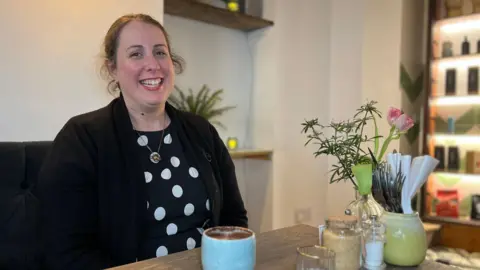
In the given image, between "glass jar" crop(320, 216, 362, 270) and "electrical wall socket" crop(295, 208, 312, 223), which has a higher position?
"glass jar" crop(320, 216, 362, 270)

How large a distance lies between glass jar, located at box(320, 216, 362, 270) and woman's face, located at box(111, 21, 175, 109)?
73 cm

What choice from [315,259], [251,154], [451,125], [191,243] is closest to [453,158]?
[451,125]

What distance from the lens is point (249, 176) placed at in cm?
301

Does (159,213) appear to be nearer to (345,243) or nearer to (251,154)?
(345,243)

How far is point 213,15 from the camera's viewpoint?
2592 millimetres

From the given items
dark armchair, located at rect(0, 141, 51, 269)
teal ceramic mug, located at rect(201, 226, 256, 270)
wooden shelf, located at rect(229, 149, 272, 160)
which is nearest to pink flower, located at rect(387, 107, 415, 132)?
teal ceramic mug, located at rect(201, 226, 256, 270)

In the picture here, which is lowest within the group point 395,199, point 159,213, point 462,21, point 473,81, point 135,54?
point 159,213

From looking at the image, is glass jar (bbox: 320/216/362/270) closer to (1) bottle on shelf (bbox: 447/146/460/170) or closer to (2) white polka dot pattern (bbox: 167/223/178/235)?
(2) white polka dot pattern (bbox: 167/223/178/235)

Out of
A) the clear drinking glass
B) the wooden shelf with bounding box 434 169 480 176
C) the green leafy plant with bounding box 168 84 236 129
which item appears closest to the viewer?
the clear drinking glass

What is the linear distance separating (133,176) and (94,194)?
12cm

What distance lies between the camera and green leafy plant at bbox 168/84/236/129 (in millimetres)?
2557

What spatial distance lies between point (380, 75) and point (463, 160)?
0.87 m

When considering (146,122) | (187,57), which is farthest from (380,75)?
(146,122)

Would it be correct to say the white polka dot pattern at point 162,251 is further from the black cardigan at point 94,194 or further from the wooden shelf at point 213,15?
the wooden shelf at point 213,15
